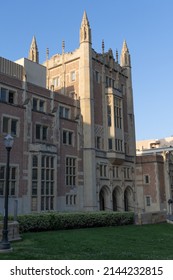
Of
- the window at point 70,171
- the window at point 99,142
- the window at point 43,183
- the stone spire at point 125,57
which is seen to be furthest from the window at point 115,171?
the stone spire at point 125,57

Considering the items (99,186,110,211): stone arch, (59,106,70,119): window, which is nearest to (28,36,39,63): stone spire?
(59,106,70,119): window

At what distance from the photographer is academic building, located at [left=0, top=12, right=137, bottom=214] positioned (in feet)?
102

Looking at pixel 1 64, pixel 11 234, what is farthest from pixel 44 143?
pixel 11 234

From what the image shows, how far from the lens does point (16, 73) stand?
118 feet

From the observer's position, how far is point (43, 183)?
105 feet

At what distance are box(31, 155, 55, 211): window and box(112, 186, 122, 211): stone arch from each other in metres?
13.9

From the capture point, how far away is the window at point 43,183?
3139 centimetres

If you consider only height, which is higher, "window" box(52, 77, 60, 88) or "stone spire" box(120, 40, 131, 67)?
"stone spire" box(120, 40, 131, 67)

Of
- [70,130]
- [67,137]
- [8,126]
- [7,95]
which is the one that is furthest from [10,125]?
[70,130]

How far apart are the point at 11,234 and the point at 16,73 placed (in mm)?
23594

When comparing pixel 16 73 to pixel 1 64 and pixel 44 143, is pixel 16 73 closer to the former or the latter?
pixel 1 64

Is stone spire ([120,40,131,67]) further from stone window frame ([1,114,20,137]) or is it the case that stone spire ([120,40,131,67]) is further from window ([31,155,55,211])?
stone window frame ([1,114,20,137])

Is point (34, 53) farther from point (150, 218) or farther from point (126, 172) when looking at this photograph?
point (150, 218)

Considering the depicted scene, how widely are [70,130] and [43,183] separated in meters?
8.51
